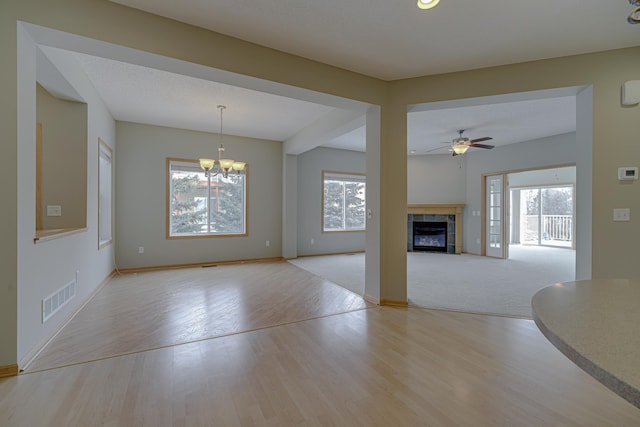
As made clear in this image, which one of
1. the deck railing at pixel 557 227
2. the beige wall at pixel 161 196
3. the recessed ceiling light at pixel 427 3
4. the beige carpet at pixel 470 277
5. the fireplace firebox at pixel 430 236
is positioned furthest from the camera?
the deck railing at pixel 557 227

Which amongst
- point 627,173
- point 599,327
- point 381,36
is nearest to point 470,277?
point 627,173

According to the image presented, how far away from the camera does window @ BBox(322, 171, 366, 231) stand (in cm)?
748

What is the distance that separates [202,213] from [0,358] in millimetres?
4164

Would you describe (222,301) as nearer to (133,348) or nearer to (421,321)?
(133,348)

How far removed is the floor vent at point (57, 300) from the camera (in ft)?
8.08

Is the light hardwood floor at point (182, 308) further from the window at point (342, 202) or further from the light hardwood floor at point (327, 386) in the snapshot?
the window at point (342, 202)

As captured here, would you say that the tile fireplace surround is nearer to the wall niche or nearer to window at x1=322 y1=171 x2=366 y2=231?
window at x1=322 y1=171 x2=366 y2=231

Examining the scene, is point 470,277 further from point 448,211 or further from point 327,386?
point 327,386

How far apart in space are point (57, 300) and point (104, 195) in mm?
2354

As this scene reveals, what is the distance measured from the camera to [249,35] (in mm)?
2592

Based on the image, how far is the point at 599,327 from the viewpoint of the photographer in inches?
26.3

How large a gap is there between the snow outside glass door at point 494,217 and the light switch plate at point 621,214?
4.55 m

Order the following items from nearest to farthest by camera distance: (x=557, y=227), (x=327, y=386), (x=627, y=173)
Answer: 1. (x=327, y=386)
2. (x=627, y=173)
3. (x=557, y=227)

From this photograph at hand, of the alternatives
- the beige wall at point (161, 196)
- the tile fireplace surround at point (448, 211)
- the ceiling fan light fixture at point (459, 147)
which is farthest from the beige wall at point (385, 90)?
the tile fireplace surround at point (448, 211)
